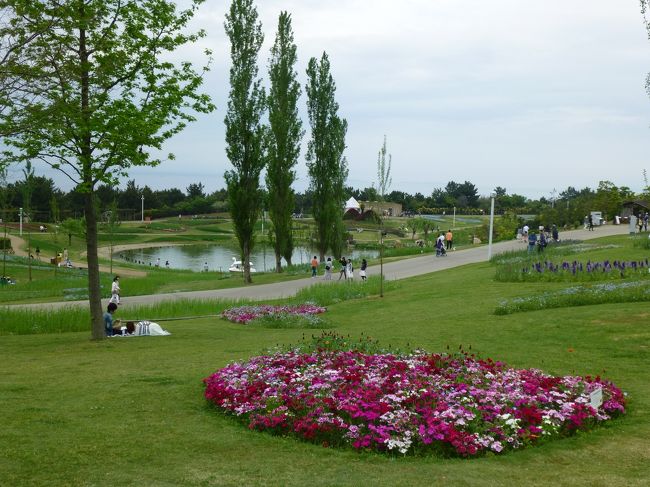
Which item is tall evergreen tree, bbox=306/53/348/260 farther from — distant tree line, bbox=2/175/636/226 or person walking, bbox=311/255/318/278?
distant tree line, bbox=2/175/636/226

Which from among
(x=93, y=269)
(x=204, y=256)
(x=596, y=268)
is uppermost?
(x=93, y=269)

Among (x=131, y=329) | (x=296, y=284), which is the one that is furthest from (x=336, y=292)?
(x=131, y=329)

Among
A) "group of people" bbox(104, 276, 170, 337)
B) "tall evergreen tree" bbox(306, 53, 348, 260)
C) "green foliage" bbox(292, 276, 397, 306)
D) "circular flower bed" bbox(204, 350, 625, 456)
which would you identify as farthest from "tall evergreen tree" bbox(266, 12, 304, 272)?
"circular flower bed" bbox(204, 350, 625, 456)

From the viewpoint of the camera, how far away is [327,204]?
143ft

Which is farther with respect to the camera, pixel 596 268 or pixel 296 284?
pixel 296 284

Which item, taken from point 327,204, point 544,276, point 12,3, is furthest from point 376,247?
point 12,3

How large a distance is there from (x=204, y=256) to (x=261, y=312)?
59003mm

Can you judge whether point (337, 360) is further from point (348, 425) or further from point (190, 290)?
point (190, 290)

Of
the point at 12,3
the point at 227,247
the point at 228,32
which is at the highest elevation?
the point at 228,32

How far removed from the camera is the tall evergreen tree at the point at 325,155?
44031 mm

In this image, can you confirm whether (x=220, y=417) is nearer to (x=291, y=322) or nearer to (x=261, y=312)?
(x=291, y=322)

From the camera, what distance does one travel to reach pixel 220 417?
897cm

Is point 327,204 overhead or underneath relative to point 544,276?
overhead

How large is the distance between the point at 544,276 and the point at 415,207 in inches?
4754
